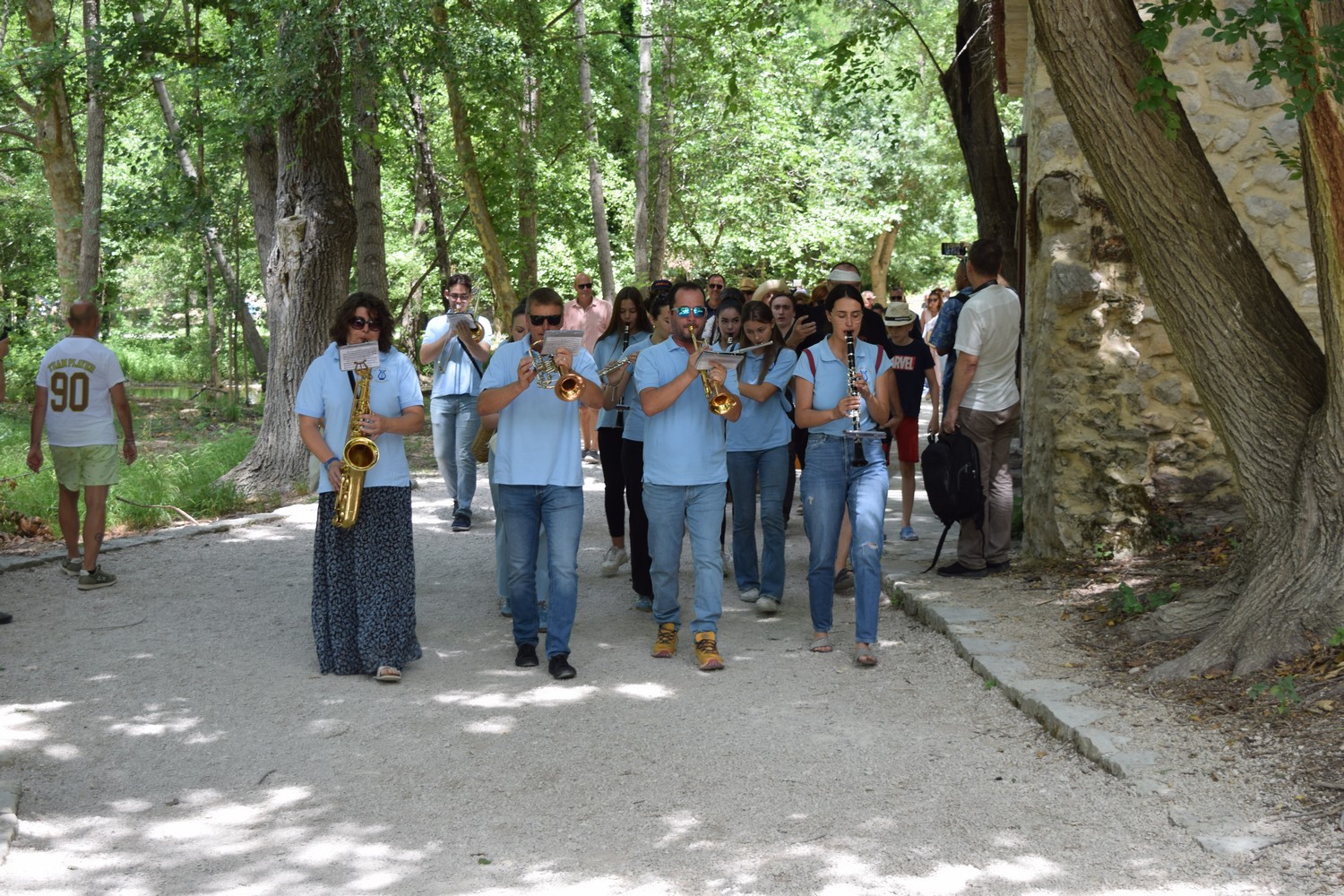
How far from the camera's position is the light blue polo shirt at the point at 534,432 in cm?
654

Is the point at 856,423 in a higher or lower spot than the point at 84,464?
higher

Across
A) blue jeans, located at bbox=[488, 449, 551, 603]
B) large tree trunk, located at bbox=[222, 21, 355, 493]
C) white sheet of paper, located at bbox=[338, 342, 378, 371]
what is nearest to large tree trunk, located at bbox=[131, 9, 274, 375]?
large tree trunk, located at bbox=[222, 21, 355, 493]

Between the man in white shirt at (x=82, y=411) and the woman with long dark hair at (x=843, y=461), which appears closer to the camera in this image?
the woman with long dark hair at (x=843, y=461)

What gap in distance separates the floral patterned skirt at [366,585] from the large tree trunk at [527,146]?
741cm

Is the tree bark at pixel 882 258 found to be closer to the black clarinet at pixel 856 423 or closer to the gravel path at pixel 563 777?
the gravel path at pixel 563 777

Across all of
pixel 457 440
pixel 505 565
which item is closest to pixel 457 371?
pixel 457 440

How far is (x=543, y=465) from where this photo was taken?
6.53 meters

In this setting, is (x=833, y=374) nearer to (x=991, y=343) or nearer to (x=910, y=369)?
(x=991, y=343)

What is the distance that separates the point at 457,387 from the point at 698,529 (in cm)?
415

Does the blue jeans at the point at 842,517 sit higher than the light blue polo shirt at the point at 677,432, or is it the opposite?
the light blue polo shirt at the point at 677,432

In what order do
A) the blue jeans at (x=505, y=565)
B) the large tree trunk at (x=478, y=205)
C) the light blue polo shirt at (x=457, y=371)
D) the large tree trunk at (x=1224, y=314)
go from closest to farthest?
the large tree trunk at (x=1224, y=314)
the blue jeans at (x=505, y=565)
the light blue polo shirt at (x=457, y=371)
the large tree trunk at (x=478, y=205)

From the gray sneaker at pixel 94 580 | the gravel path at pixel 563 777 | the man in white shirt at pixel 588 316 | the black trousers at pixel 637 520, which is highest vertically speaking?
the man in white shirt at pixel 588 316

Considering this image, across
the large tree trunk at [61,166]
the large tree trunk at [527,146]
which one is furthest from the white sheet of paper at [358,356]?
the large tree trunk at [61,166]

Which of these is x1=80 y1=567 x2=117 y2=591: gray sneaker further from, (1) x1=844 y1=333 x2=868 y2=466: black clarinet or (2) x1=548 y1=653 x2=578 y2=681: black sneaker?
(1) x1=844 y1=333 x2=868 y2=466: black clarinet
